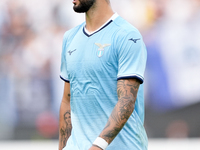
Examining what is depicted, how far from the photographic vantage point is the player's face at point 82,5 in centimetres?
342

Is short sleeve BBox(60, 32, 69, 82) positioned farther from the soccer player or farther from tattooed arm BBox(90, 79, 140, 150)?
tattooed arm BBox(90, 79, 140, 150)

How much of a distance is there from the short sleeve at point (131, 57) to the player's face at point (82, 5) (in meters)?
0.47

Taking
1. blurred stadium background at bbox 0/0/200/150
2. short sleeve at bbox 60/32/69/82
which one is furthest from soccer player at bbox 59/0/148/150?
blurred stadium background at bbox 0/0/200/150

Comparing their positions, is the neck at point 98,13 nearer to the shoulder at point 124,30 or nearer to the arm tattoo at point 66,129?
the shoulder at point 124,30

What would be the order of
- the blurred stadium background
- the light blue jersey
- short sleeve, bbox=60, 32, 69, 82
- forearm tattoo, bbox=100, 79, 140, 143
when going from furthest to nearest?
the blurred stadium background < short sleeve, bbox=60, 32, 69, 82 < the light blue jersey < forearm tattoo, bbox=100, 79, 140, 143

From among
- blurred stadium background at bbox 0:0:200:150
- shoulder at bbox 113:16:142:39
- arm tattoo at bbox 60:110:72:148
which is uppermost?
shoulder at bbox 113:16:142:39

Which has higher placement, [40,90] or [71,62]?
[71,62]

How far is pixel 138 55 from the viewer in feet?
10.2

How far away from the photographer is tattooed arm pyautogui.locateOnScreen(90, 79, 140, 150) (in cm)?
302

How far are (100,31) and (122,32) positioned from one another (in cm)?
23

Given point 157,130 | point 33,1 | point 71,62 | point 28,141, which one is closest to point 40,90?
point 28,141

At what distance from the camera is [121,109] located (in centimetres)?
303

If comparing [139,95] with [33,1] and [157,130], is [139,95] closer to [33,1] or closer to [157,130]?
[157,130]

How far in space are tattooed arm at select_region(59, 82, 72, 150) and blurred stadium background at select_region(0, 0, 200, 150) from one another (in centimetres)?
530
